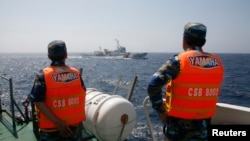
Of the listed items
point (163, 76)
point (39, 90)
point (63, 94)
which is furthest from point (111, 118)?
point (163, 76)

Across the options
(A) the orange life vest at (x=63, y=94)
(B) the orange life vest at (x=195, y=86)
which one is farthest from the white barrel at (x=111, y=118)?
(B) the orange life vest at (x=195, y=86)

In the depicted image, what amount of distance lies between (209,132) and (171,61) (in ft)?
3.78

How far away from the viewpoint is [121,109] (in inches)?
198

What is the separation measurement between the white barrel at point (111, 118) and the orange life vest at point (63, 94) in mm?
1287

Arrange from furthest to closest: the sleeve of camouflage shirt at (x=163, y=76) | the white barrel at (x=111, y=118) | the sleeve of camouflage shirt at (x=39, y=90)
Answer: the white barrel at (x=111, y=118) → the sleeve of camouflage shirt at (x=39, y=90) → the sleeve of camouflage shirt at (x=163, y=76)

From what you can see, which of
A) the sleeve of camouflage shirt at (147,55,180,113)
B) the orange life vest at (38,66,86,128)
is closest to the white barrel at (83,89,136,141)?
the orange life vest at (38,66,86,128)

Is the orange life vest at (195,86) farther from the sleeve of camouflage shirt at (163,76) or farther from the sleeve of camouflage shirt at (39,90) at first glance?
the sleeve of camouflage shirt at (39,90)

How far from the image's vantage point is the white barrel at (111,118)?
197 inches

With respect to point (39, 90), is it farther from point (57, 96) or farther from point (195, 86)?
point (195, 86)

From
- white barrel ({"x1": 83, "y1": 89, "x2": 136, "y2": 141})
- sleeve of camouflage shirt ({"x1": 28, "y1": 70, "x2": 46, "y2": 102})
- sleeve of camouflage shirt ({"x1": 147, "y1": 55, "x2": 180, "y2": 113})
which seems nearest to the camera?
sleeve of camouflage shirt ({"x1": 147, "y1": 55, "x2": 180, "y2": 113})

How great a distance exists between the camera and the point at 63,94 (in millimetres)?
3496

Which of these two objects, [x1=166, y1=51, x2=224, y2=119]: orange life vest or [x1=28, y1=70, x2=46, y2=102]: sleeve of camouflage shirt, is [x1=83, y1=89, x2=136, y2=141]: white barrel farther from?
[x1=166, y1=51, x2=224, y2=119]: orange life vest

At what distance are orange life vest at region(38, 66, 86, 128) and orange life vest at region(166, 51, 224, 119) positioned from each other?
4.15 ft

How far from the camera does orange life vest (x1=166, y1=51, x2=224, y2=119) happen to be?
301 cm
